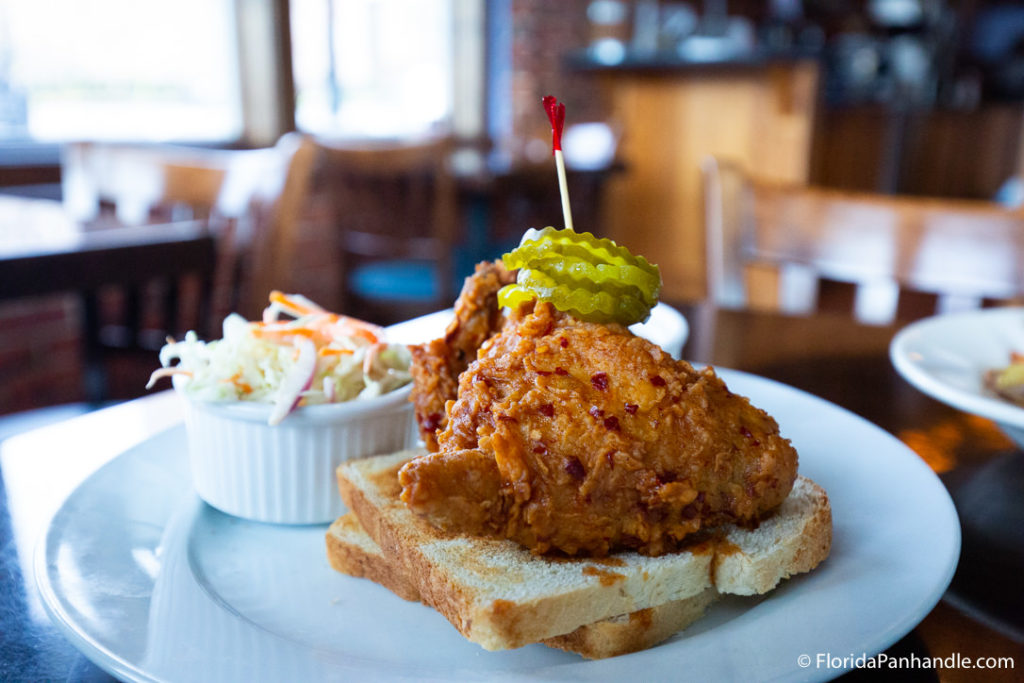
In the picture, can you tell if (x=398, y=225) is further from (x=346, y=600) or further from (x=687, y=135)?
(x=346, y=600)

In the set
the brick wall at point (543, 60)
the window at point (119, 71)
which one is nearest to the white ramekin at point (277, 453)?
the window at point (119, 71)

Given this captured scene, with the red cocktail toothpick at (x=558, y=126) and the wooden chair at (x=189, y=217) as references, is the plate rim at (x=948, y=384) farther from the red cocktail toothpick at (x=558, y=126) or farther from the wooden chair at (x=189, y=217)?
the wooden chair at (x=189, y=217)

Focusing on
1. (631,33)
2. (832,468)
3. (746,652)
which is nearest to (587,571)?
(746,652)

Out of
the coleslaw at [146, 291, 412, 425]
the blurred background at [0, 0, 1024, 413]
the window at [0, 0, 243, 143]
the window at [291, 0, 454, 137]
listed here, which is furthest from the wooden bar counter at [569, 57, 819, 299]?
the coleslaw at [146, 291, 412, 425]

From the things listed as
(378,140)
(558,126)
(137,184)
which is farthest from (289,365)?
(378,140)

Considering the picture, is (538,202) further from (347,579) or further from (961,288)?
(347,579)
